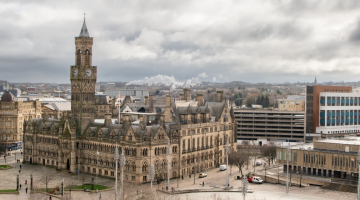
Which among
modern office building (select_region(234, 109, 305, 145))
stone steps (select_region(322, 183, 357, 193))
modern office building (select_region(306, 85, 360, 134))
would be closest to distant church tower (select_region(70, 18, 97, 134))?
stone steps (select_region(322, 183, 357, 193))

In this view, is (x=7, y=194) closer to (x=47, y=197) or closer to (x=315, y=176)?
(x=47, y=197)

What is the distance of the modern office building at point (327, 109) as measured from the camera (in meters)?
178

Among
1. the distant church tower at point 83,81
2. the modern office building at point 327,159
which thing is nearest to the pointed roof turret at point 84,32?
the distant church tower at point 83,81

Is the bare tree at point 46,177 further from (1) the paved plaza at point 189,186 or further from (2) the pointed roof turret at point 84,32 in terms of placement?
(2) the pointed roof turret at point 84,32

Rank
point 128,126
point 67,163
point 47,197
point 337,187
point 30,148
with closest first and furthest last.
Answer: point 47,197
point 337,187
point 128,126
point 67,163
point 30,148

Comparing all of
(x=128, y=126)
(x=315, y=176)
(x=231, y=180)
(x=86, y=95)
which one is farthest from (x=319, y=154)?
(x=86, y=95)

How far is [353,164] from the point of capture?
332 feet

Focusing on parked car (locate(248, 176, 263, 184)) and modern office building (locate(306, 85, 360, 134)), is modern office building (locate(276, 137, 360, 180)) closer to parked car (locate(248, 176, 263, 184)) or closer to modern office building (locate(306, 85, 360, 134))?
parked car (locate(248, 176, 263, 184))

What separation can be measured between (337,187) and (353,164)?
8.46 meters

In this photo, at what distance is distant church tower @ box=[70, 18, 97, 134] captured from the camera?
116875 millimetres

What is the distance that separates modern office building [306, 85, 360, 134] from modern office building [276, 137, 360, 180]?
7071 centimetres

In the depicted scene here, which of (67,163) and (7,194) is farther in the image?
(67,163)

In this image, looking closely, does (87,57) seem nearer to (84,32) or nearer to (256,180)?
(84,32)

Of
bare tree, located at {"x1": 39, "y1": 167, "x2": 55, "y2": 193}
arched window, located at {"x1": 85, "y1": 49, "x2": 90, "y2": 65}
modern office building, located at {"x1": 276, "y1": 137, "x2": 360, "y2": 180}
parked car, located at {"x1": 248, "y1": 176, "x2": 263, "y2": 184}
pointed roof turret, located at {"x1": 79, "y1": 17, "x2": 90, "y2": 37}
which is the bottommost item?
parked car, located at {"x1": 248, "y1": 176, "x2": 263, "y2": 184}
